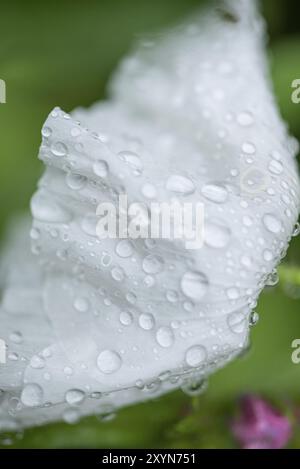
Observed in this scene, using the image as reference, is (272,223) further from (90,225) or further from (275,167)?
(90,225)

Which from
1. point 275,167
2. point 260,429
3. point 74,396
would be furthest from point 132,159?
point 260,429

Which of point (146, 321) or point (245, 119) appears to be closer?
point (146, 321)

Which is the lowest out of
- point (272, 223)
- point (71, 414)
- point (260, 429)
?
point (260, 429)

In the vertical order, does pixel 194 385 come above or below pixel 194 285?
below

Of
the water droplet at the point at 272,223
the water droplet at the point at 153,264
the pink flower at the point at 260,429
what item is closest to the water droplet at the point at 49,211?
the water droplet at the point at 153,264

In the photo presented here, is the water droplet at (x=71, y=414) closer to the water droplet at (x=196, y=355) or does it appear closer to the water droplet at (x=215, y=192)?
the water droplet at (x=196, y=355)

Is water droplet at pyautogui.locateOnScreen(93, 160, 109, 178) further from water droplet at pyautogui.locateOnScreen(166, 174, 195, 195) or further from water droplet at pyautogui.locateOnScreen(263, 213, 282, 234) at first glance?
water droplet at pyautogui.locateOnScreen(263, 213, 282, 234)
